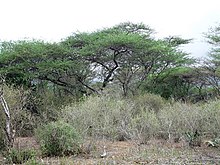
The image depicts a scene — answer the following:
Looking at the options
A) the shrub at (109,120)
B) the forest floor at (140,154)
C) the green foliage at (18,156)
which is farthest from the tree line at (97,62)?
the green foliage at (18,156)

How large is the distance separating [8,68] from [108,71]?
203 inches

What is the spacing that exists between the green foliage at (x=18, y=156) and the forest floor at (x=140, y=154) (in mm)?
245

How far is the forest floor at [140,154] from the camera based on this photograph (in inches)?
368

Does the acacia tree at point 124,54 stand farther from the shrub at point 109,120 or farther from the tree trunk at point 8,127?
the tree trunk at point 8,127

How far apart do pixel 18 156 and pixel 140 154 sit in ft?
10.5

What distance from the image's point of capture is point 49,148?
10438mm

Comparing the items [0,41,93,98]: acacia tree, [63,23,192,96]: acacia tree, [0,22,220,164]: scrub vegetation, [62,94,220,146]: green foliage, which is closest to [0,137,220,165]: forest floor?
[0,22,220,164]: scrub vegetation

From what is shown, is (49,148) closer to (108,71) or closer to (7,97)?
(7,97)

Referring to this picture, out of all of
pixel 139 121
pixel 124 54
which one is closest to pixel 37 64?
pixel 124 54

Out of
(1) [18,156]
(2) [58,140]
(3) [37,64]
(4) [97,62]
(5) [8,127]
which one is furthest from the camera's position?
(4) [97,62]

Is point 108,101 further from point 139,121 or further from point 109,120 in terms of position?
point 139,121

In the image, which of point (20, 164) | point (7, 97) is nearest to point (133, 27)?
point (7, 97)

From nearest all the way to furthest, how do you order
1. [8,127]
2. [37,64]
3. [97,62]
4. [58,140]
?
[8,127] < [58,140] < [37,64] < [97,62]

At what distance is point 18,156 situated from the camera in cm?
957
